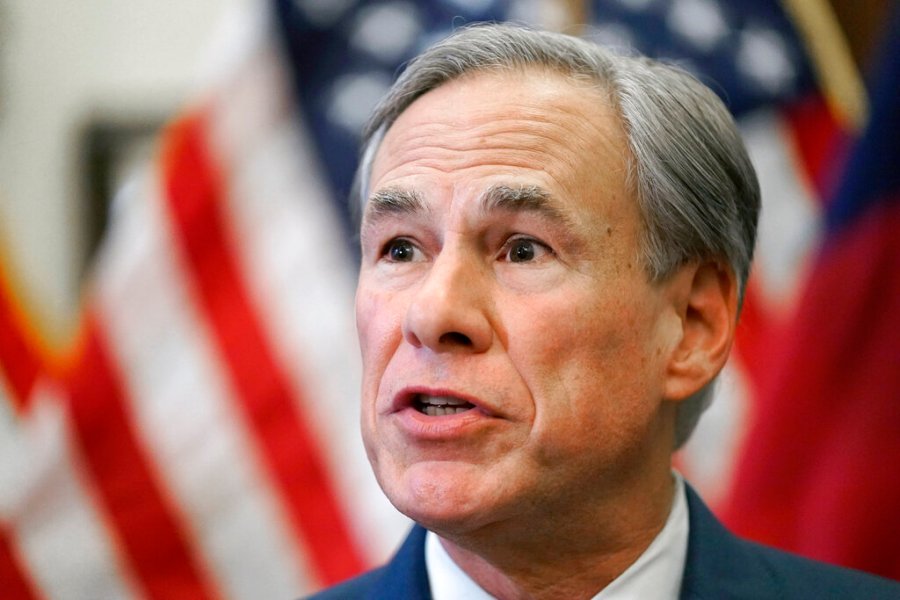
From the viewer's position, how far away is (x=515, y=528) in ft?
5.25

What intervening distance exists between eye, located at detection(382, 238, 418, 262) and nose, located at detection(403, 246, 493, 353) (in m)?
0.12

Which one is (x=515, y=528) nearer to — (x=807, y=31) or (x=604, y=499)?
(x=604, y=499)

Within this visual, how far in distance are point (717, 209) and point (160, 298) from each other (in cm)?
156

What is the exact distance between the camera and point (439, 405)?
156cm

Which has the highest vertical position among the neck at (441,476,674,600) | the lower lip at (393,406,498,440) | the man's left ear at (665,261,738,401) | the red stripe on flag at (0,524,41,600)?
the lower lip at (393,406,498,440)

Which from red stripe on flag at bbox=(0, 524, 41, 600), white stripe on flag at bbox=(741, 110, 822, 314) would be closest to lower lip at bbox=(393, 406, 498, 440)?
red stripe on flag at bbox=(0, 524, 41, 600)

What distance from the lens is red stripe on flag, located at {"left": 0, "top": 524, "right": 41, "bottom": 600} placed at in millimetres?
2553

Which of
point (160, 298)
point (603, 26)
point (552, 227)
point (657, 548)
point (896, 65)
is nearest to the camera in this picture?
point (552, 227)

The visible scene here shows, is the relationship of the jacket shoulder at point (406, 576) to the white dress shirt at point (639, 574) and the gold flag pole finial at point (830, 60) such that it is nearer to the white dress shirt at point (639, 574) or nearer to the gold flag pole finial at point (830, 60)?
the white dress shirt at point (639, 574)

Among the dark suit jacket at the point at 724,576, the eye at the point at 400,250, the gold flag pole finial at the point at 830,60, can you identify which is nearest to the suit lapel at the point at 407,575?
the dark suit jacket at the point at 724,576

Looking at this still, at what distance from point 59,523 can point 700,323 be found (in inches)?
65.5

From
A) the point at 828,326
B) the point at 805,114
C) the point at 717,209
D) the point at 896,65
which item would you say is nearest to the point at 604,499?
the point at 717,209

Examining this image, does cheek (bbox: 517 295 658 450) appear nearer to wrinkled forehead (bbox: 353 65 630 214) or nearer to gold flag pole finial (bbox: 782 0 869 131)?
wrinkled forehead (bbox: 353 65 630 214)

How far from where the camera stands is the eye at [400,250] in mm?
1696
